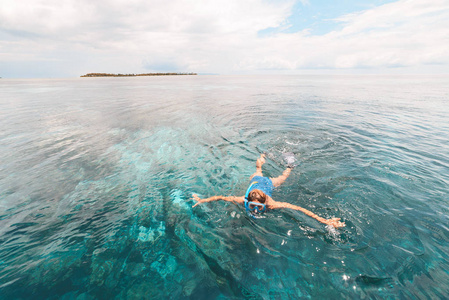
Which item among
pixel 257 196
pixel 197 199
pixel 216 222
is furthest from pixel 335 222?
pixel 197 199

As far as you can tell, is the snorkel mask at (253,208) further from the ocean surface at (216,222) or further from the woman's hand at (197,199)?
the woman's hand at (197,199)

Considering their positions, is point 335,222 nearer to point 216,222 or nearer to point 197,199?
point 216,222

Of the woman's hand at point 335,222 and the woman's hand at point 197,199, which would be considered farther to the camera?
the woman's hand at point 197,199

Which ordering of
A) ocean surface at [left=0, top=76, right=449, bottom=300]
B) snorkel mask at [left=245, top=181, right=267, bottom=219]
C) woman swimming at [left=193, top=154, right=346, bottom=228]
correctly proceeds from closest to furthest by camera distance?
ocean surface at [left=0, top=76, right=449, bottom=300] → woman swimming at [left=193, top=154, right=346, bottom=228] → snorkel mask at [left=245, top=181, right=267, bottom=219]

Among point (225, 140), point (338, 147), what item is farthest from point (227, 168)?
point (338, 147)

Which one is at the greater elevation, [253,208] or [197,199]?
[253,208]

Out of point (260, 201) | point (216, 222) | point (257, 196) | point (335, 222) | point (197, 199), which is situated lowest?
point (216, 222)

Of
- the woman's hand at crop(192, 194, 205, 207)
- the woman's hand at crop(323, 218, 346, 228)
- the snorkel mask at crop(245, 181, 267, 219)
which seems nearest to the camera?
the woman's hand at crop(323, 218, 346, 228)

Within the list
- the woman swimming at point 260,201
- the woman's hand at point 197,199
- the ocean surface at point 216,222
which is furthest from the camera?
the woman's hand at point 197,199

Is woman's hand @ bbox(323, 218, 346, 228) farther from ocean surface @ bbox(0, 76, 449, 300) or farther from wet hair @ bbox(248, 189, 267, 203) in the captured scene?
wet hair @ bbox(248, 189, 267, 203)

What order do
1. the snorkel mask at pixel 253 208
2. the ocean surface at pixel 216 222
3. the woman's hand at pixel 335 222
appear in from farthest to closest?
the snorkel mask at pixel 253 208, the woman's hand at pixel 335 222, the ocean surface at pixel 216 222

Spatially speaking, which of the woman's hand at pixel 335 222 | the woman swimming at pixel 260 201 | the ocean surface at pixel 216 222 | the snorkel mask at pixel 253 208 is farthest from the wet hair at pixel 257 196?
the woman's hand at pixel 335 222

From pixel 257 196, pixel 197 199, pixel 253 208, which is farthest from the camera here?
pixel 197 199

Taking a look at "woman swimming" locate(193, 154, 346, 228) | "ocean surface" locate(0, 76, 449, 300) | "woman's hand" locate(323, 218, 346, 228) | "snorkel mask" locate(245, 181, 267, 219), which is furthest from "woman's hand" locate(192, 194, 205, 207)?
"woman's hand" locate(323, 218, 346, 228)
